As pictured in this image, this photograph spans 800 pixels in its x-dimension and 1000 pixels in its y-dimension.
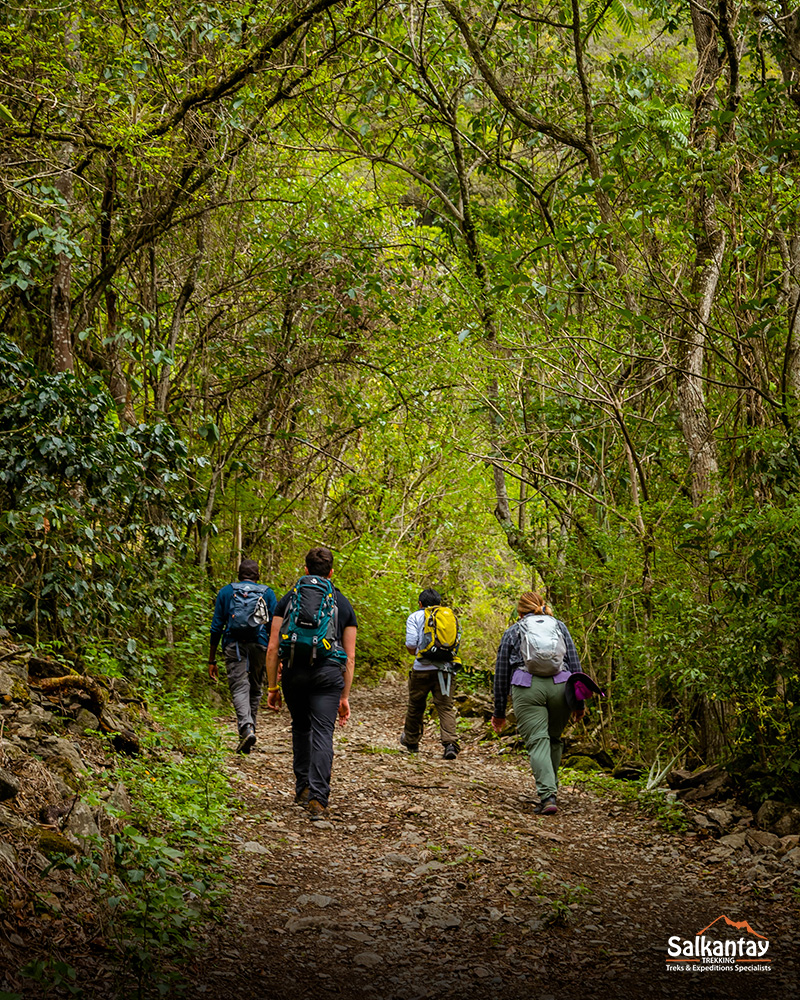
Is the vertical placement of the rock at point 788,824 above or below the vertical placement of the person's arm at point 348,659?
below

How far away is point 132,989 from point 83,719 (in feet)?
9.93

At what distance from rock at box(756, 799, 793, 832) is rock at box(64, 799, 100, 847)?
4667 mm

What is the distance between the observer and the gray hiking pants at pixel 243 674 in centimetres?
813

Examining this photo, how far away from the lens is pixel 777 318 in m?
6.41

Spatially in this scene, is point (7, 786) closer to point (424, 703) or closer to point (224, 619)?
point (224, 619)

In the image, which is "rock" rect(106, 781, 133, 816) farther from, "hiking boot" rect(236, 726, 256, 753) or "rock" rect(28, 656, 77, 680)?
"hiking boot" rect(236, 726, 256, 753)

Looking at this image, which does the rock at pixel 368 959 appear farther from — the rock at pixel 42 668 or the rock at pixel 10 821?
the rock at pixel 42 668

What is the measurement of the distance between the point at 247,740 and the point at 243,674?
634 mm

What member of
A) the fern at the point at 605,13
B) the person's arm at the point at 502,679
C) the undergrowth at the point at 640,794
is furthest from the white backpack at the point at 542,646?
the fern at the point at 605,13

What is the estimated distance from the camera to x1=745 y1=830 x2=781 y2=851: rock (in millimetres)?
5760

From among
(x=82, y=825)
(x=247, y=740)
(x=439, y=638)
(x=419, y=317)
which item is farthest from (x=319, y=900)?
(x=419, y=317)

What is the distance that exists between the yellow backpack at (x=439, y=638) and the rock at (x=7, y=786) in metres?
5.38

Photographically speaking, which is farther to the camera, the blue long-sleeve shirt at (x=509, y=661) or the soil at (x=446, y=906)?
the blue long-sleeve shirt at (x=509, y=661)

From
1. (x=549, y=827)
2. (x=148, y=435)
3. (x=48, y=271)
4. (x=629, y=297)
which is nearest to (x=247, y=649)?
(x=148, y=435)
